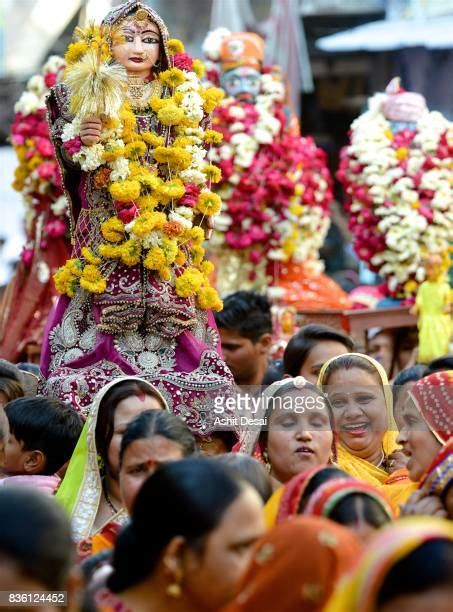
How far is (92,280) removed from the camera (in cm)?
669

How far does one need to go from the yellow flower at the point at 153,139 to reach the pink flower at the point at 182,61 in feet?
1.45

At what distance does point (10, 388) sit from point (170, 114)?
60.3 inches

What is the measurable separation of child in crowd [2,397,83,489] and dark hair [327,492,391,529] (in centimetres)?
204

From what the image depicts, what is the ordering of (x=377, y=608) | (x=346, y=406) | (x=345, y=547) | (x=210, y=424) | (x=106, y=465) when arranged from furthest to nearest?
(x=210, y=424)
(x=346, y=406)
(x=106, y=465)
(x=345, y=547)
(x=377, y=608)

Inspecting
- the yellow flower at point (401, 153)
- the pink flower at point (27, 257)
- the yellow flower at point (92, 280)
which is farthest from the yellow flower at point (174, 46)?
the yellow flower at point (401, 153)

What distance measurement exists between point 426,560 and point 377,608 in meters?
0.14

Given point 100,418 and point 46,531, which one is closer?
point 46,531

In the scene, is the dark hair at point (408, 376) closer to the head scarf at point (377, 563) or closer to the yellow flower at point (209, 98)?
the yellow flower at point (209, 98)

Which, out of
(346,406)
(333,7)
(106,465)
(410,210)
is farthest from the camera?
(333,7)

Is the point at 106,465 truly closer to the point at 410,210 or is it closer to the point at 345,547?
the point at 345,547

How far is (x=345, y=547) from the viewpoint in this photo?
10.2ft

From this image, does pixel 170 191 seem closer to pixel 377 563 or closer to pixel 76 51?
pixel 76 51

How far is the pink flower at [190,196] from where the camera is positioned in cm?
682

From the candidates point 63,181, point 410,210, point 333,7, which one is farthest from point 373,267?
point 333,7
